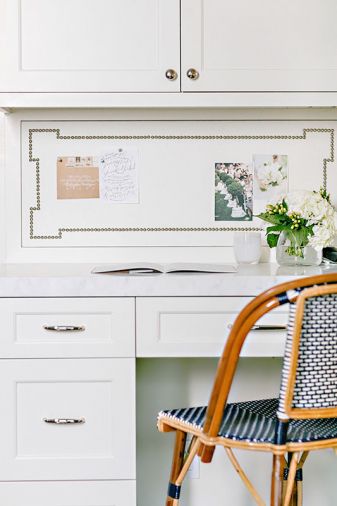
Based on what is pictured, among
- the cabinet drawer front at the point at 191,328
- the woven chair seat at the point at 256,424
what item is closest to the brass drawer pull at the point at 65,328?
the cabinet drawer front at the point at 191,328

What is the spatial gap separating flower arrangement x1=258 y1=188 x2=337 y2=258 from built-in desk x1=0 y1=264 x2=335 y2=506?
31cm

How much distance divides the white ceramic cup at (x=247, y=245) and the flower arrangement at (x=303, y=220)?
0.07 meters

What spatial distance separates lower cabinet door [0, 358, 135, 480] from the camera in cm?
206

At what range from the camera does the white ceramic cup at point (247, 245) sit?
246 centimetres

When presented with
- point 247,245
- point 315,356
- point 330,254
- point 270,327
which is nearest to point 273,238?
point 247,245

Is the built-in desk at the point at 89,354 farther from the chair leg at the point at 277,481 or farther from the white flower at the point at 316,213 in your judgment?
the chair leg at the point at 277,481

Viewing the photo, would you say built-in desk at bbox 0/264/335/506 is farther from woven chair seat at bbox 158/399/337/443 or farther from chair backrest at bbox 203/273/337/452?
chair backrest at bbox 203/273/337/452

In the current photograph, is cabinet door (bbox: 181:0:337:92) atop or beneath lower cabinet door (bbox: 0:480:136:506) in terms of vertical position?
atop

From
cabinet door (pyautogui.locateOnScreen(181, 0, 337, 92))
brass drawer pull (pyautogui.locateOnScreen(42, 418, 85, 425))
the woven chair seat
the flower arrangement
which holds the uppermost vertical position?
cabinet door (pyautogui.locateOnScreen(181, 0, 337, 92))

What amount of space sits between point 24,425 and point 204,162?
1135 millimetres

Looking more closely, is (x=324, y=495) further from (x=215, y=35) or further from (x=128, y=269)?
(x=215, y=35)

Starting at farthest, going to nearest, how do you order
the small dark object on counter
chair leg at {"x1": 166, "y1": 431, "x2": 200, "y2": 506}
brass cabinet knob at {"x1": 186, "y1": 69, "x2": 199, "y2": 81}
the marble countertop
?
the small dark object on counter → brass cabinet knob at {"x1": 186, "y1": 69, "x2": 199, "y2": 81} → the marble countertop → chair leg at {"x1": 166, "y1": 431, "x2": 200, "y2": 506}

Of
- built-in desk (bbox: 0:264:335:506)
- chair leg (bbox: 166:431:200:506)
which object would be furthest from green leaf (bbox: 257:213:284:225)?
chair leg (bbox: 166:431:200:506)

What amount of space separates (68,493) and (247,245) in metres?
0.99
